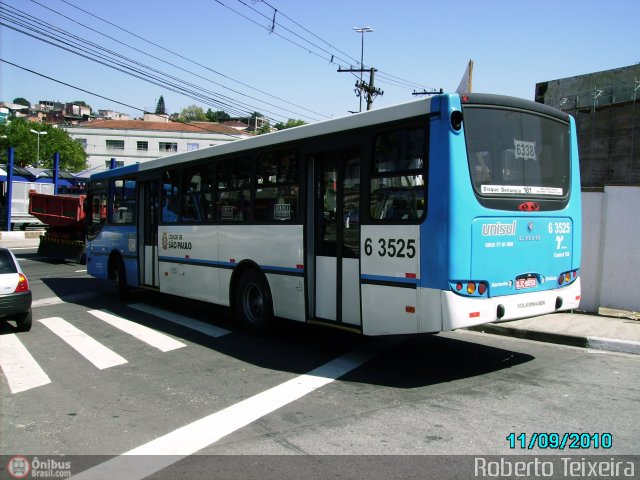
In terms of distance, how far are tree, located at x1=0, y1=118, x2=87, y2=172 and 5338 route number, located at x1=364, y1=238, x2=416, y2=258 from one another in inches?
3095

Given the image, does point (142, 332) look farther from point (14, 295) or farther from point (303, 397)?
point (303, 397)

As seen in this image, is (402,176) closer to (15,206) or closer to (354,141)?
(354,141)

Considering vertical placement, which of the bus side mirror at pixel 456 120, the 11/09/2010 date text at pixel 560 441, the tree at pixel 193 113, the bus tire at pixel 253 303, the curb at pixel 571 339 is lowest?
the 11/09/2010 date text at pixel 560 441

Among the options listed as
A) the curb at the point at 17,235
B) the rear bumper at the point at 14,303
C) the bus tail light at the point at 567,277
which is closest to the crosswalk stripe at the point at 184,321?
the rear bumper at the point at 14,303

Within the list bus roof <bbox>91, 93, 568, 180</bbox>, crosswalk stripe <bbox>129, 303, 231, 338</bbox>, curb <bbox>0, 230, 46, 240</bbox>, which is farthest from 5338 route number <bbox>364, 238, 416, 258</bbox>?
curb <bbox>0, 230, 46, 240</bbox>

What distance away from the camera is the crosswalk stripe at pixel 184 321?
9.30 metres

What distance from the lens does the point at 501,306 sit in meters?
5.97

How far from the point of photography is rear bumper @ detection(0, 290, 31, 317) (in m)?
8.67

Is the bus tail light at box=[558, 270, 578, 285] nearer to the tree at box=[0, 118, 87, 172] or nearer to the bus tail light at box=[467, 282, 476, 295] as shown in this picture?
the bus tail light at box=[467, 282, 476, 295]

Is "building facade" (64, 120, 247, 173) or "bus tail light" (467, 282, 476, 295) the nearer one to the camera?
"bus tail light" (467, 282, 476, 295)

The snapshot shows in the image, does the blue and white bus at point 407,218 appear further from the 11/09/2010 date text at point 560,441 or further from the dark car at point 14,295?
the dark car at point 14,295

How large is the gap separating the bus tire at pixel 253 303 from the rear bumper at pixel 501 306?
11.5ft

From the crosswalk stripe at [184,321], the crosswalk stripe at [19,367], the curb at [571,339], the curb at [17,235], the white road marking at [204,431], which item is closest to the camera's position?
the white road marking at [204,431]

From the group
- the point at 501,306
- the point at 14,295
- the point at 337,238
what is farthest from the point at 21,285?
the point at 501,306
